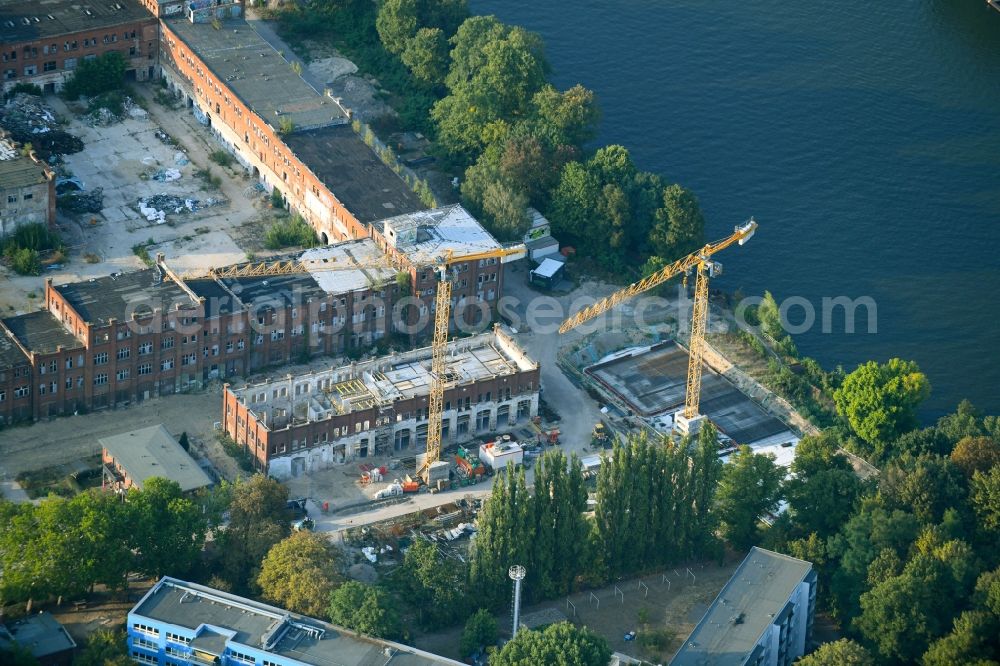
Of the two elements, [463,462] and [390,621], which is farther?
[463,462]

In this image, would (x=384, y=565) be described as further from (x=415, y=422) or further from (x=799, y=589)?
(x=799, y=589)

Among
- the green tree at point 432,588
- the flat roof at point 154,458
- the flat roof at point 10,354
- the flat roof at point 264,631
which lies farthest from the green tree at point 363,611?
the flat roof at point 10,354

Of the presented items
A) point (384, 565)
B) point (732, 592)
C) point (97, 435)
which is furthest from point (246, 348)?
point (732, 592)

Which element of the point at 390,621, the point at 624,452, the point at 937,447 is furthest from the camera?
the point at 937,447

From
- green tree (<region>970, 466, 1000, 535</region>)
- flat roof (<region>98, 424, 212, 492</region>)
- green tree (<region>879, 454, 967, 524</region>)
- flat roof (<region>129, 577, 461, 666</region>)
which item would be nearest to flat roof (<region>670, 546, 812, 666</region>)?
green tree (<region>879, 454, 967, 524</region>)

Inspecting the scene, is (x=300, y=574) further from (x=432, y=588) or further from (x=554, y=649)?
(x=554, y=649)

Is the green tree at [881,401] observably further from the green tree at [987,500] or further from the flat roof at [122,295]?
the flat roof at [122,295]
